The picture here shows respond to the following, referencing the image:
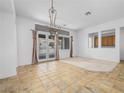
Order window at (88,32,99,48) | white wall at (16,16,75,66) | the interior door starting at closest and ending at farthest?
white wall at (16,16,75,66) < the interior door < window at (88,32,99,48)

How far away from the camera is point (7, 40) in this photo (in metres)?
2.89

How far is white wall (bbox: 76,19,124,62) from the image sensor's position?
5047 millimetres

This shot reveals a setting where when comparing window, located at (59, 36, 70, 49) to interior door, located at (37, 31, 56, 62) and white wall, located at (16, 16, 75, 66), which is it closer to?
interior door, located at (37, 31, 56, 62)

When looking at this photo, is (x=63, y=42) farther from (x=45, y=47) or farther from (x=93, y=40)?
(x=93, y=40)

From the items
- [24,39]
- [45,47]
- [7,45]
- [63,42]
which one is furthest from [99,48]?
[7,45]

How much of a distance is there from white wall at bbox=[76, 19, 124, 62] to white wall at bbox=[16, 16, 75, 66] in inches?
184

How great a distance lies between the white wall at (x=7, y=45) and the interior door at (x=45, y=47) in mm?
2298

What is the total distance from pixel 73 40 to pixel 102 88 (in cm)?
602

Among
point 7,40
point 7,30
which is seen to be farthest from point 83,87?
point 7,30

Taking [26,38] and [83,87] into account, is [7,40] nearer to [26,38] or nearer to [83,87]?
[26,38]

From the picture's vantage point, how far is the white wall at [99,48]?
5.05 metres

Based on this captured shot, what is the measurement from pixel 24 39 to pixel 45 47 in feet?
5.22

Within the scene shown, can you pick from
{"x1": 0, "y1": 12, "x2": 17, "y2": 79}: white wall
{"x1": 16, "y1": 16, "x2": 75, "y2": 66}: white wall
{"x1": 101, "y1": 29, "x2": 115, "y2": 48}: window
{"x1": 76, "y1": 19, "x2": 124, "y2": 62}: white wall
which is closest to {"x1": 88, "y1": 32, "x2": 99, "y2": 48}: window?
{"x1": 76, "y1": 19, "x2": 124, "y2": 62}: white wall

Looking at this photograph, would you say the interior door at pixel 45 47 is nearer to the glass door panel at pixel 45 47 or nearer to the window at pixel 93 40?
the glass door panel at pixel 45 47
